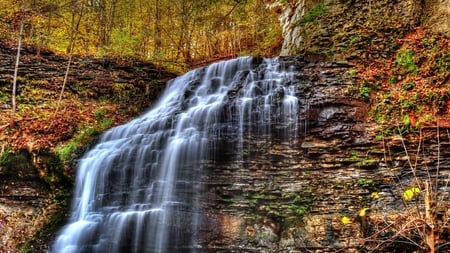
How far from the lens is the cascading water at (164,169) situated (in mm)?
6270

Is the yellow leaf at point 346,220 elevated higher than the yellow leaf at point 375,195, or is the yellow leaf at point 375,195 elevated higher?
the yellow leaf at point 375,195

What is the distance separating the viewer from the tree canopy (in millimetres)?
14227

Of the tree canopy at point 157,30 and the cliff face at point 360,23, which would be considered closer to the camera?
the cliff face at point 360,23

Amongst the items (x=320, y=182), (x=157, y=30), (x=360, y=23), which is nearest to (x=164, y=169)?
(x=320, y=182)

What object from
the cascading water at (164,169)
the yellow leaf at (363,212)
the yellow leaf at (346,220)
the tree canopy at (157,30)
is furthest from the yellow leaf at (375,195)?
the tree canopy at (157,30)

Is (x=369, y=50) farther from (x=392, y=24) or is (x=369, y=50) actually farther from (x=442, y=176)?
(x=442, y=176)

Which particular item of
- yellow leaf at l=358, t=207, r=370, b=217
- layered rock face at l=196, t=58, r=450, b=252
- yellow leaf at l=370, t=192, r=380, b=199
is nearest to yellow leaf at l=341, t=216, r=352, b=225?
layered rock face at l=196, t=58, r=450, b=252

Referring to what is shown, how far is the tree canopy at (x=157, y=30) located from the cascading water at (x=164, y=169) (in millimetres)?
6491

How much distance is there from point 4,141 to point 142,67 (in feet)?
17.3

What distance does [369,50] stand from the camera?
8.47 m

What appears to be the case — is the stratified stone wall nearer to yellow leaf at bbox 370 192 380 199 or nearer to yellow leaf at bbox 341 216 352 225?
yellow leaf at bbox 370 192 380 199

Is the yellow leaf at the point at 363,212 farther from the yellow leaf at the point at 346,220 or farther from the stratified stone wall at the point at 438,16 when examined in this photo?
the stratified stone wall at the point at 438,16

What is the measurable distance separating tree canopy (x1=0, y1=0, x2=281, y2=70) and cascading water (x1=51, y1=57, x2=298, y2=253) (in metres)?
6.49

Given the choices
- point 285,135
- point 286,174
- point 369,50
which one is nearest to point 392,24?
point 369,50
